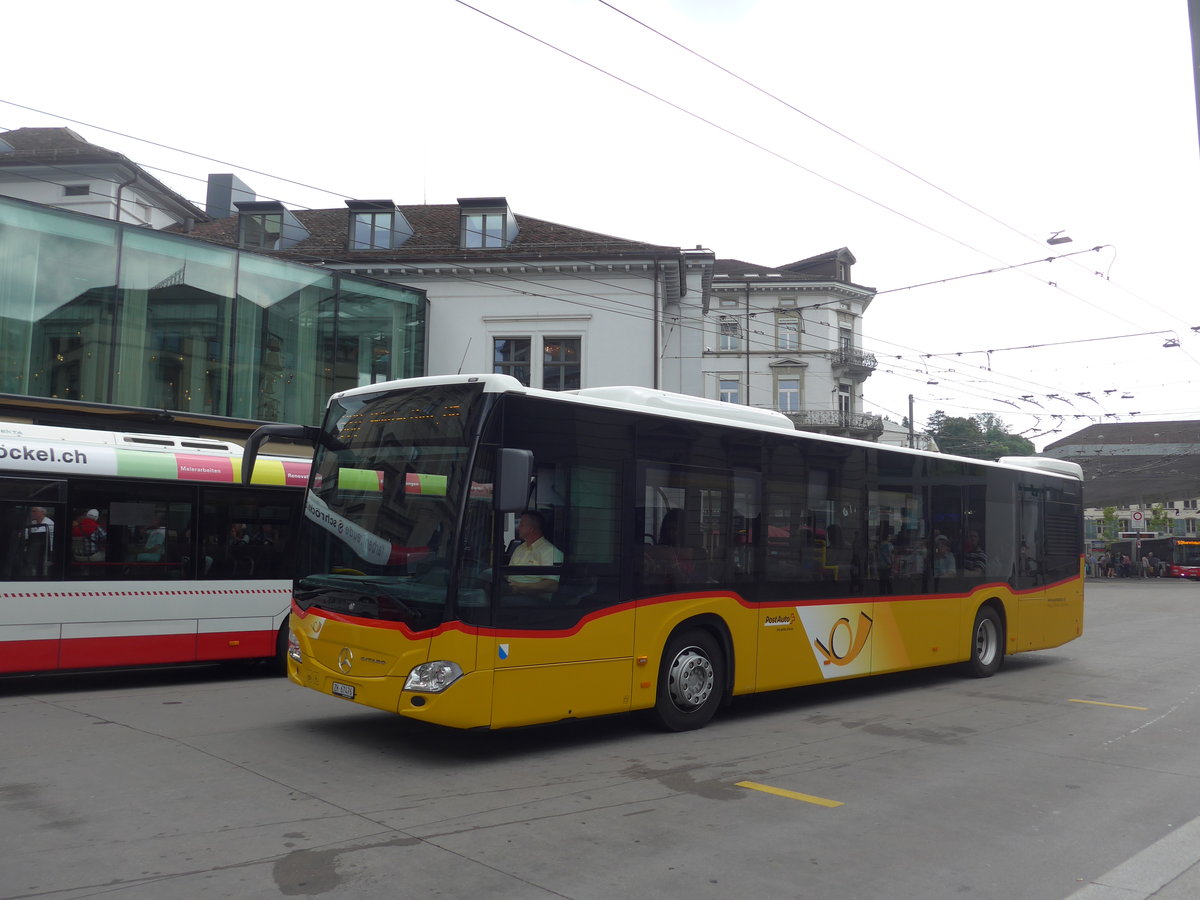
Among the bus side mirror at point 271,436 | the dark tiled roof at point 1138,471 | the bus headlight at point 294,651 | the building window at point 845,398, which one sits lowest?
the bus headlight at point 294,651

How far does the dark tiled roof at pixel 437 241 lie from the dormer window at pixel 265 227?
64cm

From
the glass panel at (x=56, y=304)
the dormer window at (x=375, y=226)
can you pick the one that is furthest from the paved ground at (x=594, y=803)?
the dormer window at (x=375, y=226)

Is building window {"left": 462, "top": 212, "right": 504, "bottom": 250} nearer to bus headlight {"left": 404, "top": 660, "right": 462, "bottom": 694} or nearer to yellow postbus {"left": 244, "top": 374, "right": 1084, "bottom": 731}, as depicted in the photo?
yellow postbus {"left": 244, "top": 374, "right": 1084, "bottom": 731}

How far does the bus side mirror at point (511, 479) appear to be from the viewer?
23.6 ft

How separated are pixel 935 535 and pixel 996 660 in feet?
8.60

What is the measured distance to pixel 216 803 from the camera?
239 inches

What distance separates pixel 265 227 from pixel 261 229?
14 centimetres

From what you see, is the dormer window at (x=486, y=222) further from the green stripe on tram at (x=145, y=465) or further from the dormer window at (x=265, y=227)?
the green stripe on tram at (x=145, y=465)

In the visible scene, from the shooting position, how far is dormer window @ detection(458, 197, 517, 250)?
30922mm

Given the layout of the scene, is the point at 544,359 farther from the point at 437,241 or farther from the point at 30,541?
the point at 30,541

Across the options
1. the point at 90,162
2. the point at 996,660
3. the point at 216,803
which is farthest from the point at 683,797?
the point at 90,162

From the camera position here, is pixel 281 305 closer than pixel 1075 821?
No

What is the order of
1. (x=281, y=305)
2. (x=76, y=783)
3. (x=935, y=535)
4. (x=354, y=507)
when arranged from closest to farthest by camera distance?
(x=76, y=783) < (x=354, y=507) < (x=935, y=535) < (x=281, y=305)

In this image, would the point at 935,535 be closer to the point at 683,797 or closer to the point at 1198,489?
the point at 683,797
